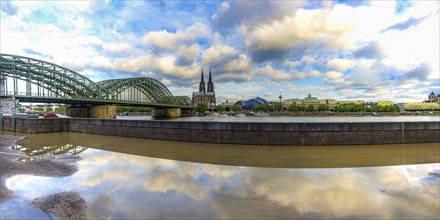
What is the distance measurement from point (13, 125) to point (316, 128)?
41073mm

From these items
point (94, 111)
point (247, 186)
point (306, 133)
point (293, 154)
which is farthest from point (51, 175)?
point (94, 111)

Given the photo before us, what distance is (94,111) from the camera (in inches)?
2827

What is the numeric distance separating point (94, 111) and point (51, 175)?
6841 centimetres

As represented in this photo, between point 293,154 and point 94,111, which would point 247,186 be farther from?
point 94,111

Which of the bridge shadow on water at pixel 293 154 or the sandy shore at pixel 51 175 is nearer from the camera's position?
the sandy shore at pixel 51 175

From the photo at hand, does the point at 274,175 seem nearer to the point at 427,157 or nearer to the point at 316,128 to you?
the point at 316,128

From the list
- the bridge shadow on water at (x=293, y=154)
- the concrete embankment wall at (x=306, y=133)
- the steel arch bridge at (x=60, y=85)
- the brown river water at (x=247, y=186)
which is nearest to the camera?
the brown river water at (x=247, y=186)

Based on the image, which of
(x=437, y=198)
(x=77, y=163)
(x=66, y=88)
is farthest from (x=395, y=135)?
(x=66, y=88)

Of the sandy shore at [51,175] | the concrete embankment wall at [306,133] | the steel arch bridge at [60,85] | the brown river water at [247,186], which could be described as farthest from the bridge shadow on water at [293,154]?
the steel arch bridge at [60,85]

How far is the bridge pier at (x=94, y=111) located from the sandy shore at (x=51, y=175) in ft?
197

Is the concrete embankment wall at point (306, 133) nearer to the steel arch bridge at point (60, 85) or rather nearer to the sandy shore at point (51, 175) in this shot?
the sandy shore at point (51, 175)

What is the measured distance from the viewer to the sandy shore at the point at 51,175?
22.2ft

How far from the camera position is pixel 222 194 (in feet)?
27.1

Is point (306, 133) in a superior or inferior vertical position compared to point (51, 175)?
superior
